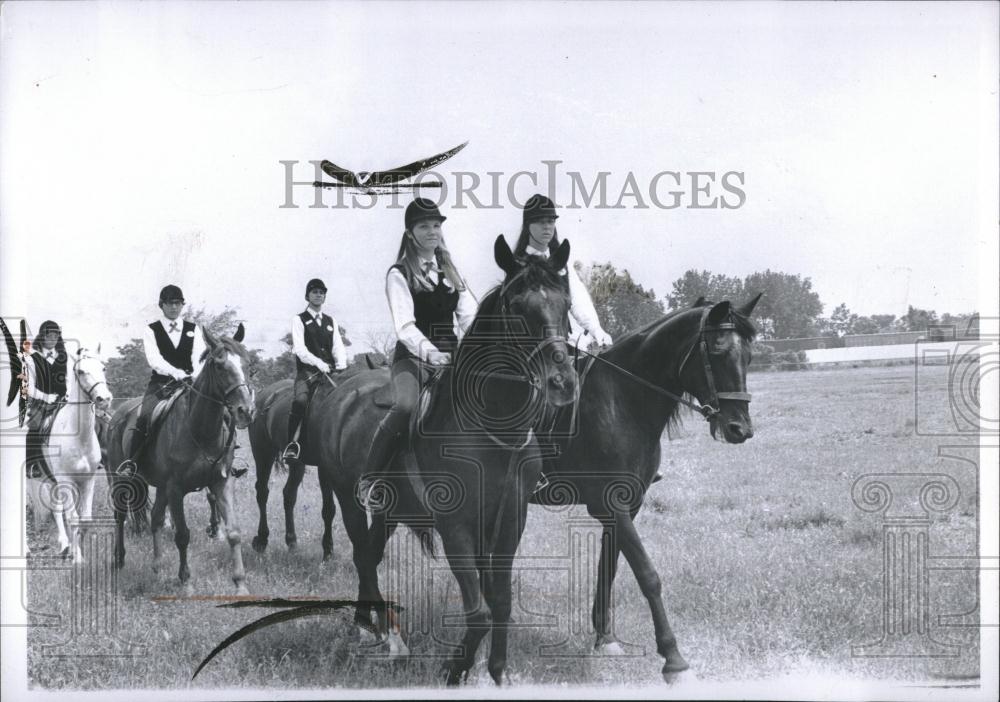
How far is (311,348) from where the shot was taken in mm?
6238

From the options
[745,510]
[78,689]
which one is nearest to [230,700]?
[78,689]

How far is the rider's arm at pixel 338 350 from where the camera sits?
6.22 metres

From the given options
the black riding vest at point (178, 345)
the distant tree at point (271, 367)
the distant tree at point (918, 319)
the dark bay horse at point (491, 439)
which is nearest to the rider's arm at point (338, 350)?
the distant tree at point (271, 367)

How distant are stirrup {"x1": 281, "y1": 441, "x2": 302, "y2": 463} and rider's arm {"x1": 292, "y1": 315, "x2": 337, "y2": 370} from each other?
1.91ft

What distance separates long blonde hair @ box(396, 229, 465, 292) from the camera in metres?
5.44

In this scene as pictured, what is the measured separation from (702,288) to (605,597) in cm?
225

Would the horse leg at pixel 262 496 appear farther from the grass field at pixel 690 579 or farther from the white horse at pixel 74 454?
the white horse at pixel 74 454

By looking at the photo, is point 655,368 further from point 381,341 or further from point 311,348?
point 311,348

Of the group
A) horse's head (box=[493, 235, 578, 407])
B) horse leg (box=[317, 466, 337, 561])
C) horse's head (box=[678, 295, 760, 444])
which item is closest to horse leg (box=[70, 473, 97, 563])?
horse leg (box=[317, 466, 337, 561])

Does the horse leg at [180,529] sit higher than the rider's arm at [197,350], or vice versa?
the rider's arm at [197,350]

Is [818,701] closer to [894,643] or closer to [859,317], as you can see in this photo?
[894,643]

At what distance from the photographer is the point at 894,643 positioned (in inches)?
234

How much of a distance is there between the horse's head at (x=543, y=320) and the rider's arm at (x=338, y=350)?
2.05m

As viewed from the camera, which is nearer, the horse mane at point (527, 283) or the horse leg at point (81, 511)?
the horse mane at point (527, 283)
